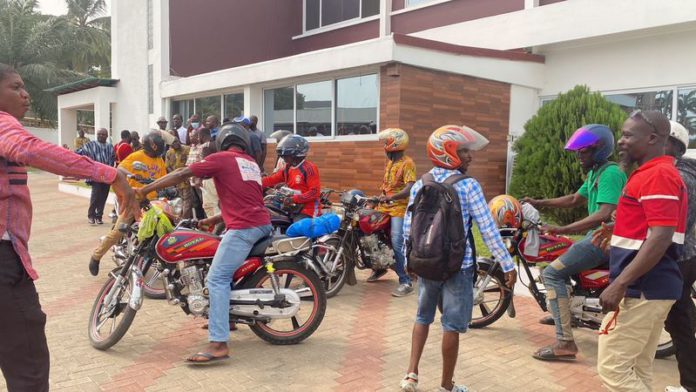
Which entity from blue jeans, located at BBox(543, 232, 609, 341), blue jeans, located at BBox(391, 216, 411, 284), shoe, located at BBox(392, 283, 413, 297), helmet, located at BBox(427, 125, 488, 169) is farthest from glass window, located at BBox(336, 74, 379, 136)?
helmet, located at BBox(427, 125, 488, 169)

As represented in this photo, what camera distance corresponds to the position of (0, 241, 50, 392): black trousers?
8.42 feet

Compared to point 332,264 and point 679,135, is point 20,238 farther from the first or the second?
point 332,264

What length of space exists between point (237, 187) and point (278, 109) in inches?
366

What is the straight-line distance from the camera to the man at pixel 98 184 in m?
11.5

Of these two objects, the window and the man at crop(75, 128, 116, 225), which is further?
the window

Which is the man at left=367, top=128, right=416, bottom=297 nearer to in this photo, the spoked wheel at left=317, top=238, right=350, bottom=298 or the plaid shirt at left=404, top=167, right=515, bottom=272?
the spoked wheel at left=317, top=238, right=350, bottom=298

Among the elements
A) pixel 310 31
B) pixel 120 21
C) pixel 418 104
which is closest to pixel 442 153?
pixel 418 104

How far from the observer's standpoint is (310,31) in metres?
19.2

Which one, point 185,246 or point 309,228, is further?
point 309,228

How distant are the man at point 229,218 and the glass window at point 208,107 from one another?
11.1m

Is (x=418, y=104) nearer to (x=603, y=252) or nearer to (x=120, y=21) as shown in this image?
(x=603, y=252)

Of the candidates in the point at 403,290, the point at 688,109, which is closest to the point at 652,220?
the point at 403,290

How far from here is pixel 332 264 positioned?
6520 millimetres

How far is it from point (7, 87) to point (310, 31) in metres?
17.2
